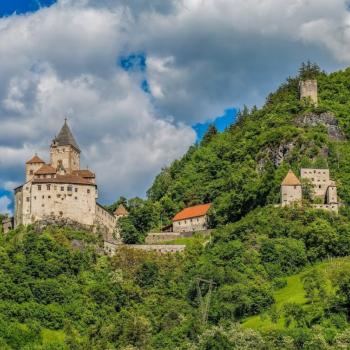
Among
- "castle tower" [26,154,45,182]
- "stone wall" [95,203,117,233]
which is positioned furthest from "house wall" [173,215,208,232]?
"castle tower" [26,154,45,182]

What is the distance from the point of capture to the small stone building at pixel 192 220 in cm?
13125

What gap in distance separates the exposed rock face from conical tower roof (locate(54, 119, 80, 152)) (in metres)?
37.4

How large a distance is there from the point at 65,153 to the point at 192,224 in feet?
74.3

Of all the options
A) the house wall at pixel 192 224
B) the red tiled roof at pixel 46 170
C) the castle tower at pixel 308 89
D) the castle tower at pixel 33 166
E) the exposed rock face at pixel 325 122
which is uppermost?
the castle tower at pixel 308 89

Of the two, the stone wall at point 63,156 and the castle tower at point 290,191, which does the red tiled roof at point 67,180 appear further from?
the castle tower at point 290,191

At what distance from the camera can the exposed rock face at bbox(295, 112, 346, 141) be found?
5620 inches

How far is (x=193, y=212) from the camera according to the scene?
440ft

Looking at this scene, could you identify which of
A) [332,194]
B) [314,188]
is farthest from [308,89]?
[332,194]

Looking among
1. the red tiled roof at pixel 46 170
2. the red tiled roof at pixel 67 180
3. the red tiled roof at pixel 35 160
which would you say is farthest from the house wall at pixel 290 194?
the red tiled roof at pixel 35 160

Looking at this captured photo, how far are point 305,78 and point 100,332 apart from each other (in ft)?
274

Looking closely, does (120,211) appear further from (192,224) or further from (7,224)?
(7,224)

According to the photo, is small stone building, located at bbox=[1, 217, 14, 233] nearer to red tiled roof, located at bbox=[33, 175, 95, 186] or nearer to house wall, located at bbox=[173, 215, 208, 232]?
red tiled roof, located at bbox=[33, 175, 95, 186]

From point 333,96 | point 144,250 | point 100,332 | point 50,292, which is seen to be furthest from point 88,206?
point 333,96

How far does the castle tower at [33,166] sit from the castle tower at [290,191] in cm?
3809
